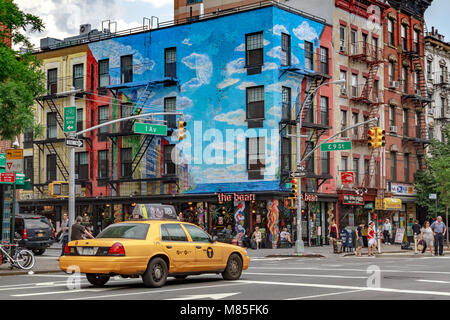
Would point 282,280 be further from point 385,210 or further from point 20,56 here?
point 385,210

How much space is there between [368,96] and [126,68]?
1795 centimetres

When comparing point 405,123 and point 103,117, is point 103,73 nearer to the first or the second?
point 103,117

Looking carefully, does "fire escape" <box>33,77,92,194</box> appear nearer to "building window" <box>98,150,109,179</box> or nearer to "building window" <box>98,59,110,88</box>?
"building window" <box>98,150,109,179</box>

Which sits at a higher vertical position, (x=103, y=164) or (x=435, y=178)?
(x=103, y=164)

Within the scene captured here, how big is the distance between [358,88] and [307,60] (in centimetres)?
648

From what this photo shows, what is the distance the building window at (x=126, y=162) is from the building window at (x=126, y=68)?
5165 millimetres

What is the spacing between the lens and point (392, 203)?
4994cm

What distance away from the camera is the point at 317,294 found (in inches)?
543

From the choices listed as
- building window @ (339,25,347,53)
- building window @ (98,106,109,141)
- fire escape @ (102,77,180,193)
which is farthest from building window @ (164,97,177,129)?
building window @ (339,25,347,53)

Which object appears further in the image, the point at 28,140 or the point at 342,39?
the point at 28,140

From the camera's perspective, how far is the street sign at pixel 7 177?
23.3 m

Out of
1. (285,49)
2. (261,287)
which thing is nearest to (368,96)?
(285,49)

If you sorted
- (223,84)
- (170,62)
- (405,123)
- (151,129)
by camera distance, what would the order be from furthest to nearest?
(405,123) < (170,62) < (223,84) < (151,129)

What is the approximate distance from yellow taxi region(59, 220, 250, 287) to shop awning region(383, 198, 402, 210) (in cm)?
3351
